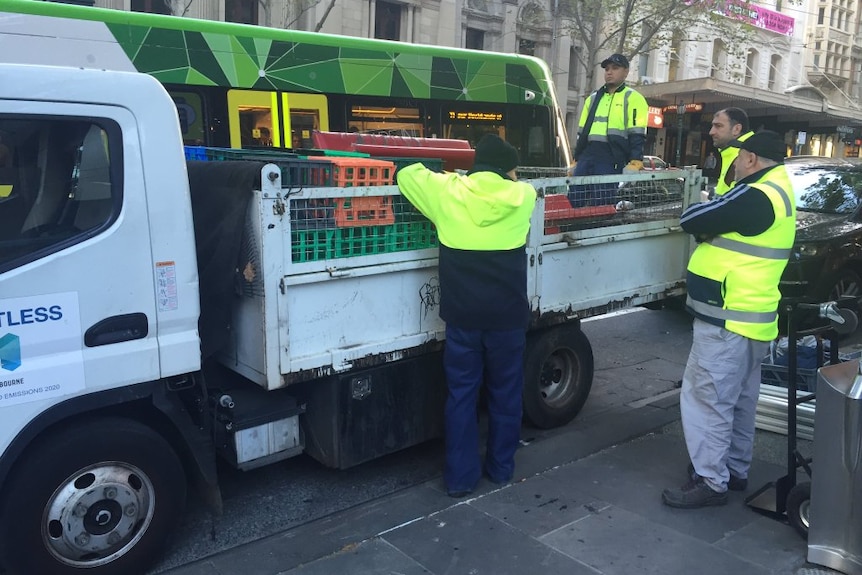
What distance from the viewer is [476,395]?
4.26m

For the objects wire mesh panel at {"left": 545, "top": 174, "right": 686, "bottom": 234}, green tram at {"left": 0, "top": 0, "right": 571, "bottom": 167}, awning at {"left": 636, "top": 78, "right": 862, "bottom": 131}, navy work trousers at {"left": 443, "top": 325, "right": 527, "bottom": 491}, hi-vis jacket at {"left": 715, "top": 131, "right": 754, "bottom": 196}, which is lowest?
navy work trousers at {"left": 443, "top": 325, "right": 527, "bottom": 491}

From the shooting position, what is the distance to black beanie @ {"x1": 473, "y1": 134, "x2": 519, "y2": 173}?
159 inches

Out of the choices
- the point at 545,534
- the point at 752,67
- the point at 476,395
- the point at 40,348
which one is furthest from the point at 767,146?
the point at 752,67

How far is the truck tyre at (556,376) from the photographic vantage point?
5.08 metres

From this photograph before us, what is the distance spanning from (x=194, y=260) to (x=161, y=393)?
62cm

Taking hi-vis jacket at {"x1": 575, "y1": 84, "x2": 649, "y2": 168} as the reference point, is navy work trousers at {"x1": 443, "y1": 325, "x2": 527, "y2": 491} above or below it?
below

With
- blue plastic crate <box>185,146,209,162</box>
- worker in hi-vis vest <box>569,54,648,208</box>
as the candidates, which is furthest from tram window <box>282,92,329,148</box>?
blue plastic crate <box>185,146,209,162</box>

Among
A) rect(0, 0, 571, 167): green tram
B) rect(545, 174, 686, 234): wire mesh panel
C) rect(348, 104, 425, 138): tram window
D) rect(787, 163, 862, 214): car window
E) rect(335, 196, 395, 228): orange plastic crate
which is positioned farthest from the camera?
rect(348, 104, 425, 138): tram window

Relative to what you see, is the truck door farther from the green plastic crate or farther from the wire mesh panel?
the wire mesh panel

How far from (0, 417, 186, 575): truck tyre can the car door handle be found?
0.38 meters

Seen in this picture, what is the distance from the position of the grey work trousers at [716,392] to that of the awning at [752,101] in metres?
24.8

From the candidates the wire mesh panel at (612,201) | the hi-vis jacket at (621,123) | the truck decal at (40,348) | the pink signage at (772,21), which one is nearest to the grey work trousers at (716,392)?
the wire mesh panel at (612,201)

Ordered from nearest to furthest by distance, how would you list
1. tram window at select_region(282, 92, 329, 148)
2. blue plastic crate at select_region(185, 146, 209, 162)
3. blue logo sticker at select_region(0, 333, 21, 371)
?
blue logo sticker at select_region(0, 333, 21, 371)
blue plastic crate at select_region(185, 146, 209, 162)
tram window at select_region(282, 92, 329, 148)

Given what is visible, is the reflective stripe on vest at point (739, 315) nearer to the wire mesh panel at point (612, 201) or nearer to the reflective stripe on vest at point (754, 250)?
the reflective stripe on vest at point (754, 250)
